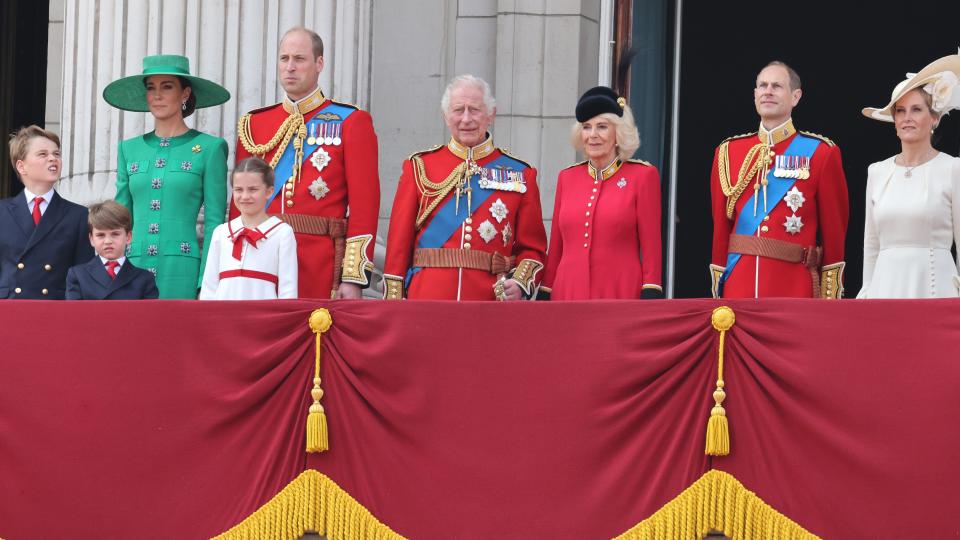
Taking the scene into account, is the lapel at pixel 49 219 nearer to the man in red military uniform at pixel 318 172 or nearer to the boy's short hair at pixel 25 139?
the boy's short hair at pixel 25 139

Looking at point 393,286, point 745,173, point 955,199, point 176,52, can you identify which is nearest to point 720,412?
point 955,199

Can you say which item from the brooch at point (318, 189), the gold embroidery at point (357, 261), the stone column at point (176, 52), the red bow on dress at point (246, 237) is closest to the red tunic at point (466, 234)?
the gold embroidery at point (357, 261)

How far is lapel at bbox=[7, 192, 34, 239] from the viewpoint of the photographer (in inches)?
324

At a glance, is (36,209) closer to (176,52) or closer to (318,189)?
(318,189)

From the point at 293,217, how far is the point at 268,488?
148cm

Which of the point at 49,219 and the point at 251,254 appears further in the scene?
the point at 49,219

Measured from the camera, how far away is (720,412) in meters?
6.82

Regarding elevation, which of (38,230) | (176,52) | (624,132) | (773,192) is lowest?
(38,230)

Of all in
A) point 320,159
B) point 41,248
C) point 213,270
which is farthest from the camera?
point 320,159

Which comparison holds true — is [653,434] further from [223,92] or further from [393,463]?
[223,92]

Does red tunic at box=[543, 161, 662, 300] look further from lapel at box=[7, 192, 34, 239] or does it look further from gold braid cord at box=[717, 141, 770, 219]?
lapel at box=[7, 192, 34, 239]

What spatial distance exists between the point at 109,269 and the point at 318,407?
1288mm

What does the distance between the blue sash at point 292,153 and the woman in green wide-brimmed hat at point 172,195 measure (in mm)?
241

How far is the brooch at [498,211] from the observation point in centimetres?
824
